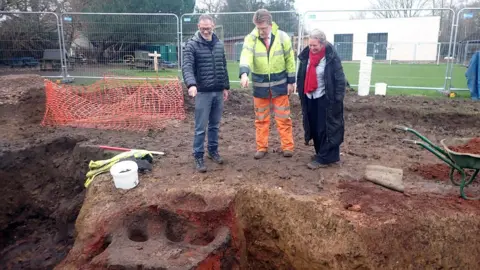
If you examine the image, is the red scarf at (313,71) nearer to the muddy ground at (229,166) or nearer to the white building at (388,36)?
the muddy ground at (229,166)

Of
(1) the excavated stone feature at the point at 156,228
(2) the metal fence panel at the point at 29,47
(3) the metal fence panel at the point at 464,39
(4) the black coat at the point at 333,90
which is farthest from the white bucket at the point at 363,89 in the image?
(2) the metal fence panel at the point at 29,47

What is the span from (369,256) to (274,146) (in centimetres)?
295

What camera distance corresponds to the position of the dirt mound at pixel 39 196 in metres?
5.93

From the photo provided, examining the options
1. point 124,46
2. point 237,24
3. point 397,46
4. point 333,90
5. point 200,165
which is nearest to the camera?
point 333,90

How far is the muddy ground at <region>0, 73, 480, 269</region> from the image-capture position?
4.37 m

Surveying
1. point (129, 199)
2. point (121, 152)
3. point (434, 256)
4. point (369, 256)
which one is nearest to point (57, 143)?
point (121, 152)

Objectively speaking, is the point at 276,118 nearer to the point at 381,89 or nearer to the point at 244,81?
the point at 244,81

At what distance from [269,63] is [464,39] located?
11.0 meters

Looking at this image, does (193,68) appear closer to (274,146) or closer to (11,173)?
(274,146)

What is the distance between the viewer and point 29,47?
484 inches

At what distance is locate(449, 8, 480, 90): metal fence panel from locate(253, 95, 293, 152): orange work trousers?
752 cm

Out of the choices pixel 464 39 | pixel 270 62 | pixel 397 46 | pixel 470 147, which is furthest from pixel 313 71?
pixel 397 46

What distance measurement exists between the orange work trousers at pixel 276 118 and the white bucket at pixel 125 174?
1.88m

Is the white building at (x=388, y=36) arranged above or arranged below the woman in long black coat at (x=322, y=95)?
above
